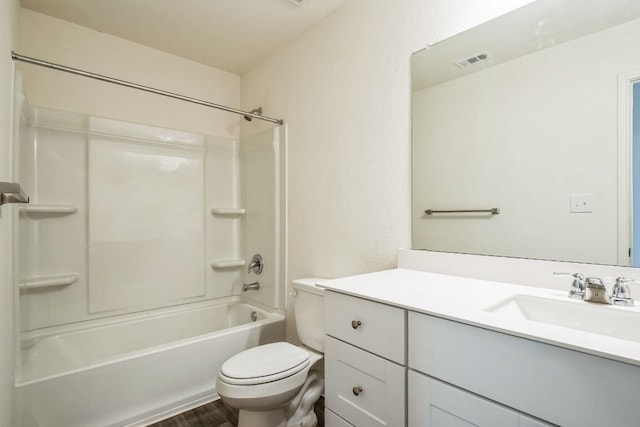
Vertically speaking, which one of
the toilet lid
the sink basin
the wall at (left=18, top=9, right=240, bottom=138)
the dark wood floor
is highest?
the wall at (left=18, top=9, right=240, bottom=138)

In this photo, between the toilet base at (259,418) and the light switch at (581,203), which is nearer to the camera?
the light switch at (581,203)

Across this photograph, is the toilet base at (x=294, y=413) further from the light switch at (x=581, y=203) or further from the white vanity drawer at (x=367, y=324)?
the light switch at (x=581, y=203)

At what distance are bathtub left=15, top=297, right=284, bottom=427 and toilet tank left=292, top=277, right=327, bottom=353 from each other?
0.46 metres

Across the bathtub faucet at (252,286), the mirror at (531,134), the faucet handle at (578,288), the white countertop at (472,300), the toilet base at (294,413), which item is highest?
the mirror at (531,134)

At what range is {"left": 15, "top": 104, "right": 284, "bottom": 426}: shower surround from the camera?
5.51ft

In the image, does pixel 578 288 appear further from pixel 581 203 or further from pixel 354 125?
pixel 354 125

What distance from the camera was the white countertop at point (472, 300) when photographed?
635 millimetres

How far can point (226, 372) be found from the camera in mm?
1363

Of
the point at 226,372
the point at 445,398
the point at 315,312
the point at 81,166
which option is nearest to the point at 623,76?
the point at 445,398

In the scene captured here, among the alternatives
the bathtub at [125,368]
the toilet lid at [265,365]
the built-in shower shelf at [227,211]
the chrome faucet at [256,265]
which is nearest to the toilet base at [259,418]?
the toilet lid at [265,365]

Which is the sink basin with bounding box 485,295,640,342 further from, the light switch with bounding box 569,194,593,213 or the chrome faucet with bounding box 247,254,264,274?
the chrome faucet with bounding box 247,254,264,274

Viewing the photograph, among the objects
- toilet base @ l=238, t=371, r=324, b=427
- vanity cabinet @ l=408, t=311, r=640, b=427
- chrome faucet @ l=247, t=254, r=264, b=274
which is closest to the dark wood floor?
toilet base @ l=238, t=371, r=324, b=427

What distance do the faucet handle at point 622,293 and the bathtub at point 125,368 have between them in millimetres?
1795

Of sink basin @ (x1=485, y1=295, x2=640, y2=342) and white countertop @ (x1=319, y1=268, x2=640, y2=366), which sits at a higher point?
white countertop @ (x1=319, y1=268, x2=640, y2=366)
